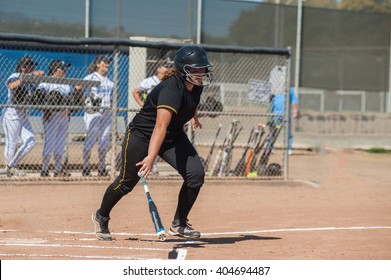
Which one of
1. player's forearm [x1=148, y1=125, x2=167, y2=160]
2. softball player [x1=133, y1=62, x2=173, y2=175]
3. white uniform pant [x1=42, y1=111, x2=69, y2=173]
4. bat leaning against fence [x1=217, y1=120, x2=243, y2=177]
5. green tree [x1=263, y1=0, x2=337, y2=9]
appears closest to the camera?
player's forearm [x1=148, y1=125, x2=167, y2=160]

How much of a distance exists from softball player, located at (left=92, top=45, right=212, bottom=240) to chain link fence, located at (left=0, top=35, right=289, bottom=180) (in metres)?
5.17

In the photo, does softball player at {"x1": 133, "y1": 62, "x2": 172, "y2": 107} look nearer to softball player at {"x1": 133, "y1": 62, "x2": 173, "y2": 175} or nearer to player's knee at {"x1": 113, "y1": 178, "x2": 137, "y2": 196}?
softball player at {"x1": 133, "y1": 62, "x2": 173, "y2": 175}

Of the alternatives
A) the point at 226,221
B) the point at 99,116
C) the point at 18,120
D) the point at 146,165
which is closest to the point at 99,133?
the point at 99,116

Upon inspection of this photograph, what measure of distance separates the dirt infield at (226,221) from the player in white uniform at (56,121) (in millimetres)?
532

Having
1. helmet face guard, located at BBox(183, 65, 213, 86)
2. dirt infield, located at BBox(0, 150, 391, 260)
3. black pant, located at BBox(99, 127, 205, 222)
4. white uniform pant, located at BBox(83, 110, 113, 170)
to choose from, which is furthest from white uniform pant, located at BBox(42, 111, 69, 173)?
helmet face guard, located at BBox(183, 65, 213, 86)

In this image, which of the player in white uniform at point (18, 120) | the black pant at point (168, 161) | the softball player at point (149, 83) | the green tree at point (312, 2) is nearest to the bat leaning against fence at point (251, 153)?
the softball player at point (149, 83)

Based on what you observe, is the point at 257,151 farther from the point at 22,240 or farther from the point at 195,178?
the point at 22,240

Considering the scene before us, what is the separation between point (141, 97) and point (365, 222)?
5067 millimetres

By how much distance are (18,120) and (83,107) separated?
3.97 ft

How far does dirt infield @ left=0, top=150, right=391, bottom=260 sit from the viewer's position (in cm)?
827

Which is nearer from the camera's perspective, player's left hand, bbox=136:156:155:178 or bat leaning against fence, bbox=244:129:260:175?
player's left hand, bbox=136:156:155:178

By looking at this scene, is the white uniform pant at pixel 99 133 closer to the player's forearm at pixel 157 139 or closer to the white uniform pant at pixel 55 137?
the white uniform pant at pixel 55 137

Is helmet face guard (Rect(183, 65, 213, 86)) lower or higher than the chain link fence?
higher

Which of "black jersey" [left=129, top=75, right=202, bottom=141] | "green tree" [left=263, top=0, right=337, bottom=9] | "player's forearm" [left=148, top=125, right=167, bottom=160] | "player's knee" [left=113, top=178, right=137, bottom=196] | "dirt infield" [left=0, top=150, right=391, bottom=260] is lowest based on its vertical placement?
"dirt infield" [left=0, top=150, right=391, bottom=260]
